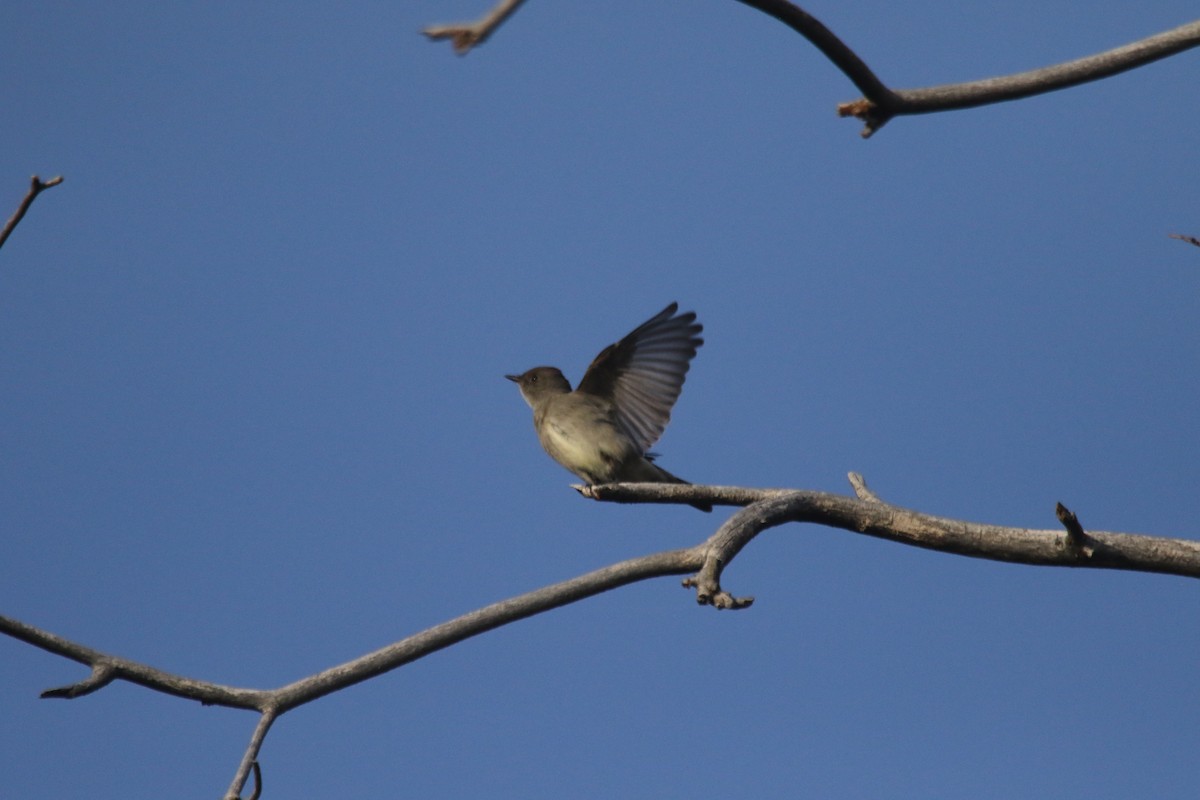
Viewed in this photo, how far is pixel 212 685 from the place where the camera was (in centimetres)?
541

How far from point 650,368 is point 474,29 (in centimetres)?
735

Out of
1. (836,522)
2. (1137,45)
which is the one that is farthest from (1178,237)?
(836,522)

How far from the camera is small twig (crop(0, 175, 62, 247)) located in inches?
165

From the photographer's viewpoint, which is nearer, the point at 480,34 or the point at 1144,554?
the point at 480,34

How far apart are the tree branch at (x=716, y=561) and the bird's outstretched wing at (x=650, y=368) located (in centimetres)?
426

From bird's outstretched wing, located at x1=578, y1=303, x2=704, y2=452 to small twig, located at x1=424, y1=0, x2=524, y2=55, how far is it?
699 centimetres

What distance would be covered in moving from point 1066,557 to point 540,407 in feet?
18.2

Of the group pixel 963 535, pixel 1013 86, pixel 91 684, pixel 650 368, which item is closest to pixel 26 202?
pixel 91 684

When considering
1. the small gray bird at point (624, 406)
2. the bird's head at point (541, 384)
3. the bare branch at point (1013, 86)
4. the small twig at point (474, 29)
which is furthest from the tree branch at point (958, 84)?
the bird's head at point (541, 384)

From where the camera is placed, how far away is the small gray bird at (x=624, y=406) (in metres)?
9.88

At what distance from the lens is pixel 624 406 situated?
10.4 metres

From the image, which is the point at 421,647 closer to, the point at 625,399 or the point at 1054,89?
the point at 1054,89

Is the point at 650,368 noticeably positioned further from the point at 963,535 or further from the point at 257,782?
the point at 257,782

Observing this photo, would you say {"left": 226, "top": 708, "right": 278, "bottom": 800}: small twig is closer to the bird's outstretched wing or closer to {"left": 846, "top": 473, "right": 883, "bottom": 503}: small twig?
{"left": 846, "top": 473, "right": 883, "bottom": 503}: small twig
